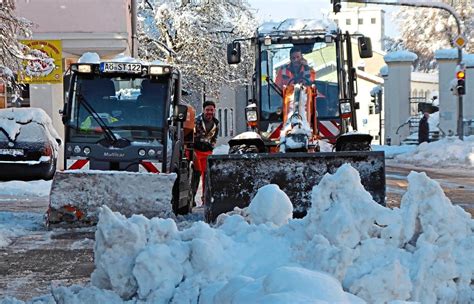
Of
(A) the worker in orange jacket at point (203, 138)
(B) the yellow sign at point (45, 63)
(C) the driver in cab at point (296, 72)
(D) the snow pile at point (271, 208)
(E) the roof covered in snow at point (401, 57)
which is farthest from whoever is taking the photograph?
(E) the roof covered in snow at point (401, 57)

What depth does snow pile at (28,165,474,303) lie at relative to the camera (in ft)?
15.9

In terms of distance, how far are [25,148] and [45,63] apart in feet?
14.3

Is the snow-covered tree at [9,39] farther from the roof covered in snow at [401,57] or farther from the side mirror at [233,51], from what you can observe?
the roof covered in snow at [401,57]

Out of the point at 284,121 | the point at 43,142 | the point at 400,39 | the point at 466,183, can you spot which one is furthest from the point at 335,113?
the point at 400,39

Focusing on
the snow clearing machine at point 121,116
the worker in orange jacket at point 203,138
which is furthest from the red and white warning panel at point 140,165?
the worker in orange jacket at point 203,138

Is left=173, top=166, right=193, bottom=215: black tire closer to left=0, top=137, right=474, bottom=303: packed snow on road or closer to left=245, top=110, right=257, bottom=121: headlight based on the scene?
left=245, top=110, right=257, bottom=121: headlight

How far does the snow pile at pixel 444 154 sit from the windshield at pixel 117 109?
16.8 metres

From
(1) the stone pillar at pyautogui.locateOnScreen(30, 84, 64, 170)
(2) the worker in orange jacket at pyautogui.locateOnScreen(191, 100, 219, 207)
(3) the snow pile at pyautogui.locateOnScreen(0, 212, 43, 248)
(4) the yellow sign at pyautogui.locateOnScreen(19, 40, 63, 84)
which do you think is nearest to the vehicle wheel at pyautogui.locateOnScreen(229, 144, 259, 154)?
(2) the worker in orange jacket at pyautogui.locateOnScreen(191, 100, 219, 207)

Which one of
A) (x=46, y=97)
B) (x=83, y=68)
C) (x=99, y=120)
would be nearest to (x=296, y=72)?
(x=99, y=120)

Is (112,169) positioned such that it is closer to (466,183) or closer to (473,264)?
(473,264)

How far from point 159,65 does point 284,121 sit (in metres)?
2.01

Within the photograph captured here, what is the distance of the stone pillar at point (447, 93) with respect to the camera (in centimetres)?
3497

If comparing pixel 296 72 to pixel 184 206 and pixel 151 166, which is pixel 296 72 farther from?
pixel 151 166

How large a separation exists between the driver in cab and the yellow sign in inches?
402
